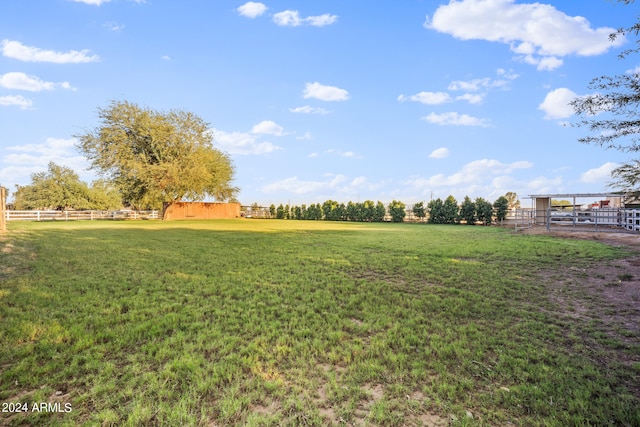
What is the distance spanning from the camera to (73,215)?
94.5ft

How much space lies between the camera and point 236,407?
→ 2.04 m

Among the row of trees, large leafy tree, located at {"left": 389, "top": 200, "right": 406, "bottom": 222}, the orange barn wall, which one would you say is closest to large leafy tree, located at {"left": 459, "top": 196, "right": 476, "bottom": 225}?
the row of trees

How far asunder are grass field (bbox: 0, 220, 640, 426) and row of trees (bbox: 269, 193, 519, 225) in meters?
20.7

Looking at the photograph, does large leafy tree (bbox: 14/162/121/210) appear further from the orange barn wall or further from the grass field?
the grass field

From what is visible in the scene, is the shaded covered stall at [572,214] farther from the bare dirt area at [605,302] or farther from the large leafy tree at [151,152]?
Answer: the large leafy tree at [151,152]

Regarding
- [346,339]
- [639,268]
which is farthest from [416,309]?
[639,268]

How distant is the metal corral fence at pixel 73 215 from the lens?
25000 mm

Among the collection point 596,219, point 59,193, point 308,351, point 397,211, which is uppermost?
point 59,193

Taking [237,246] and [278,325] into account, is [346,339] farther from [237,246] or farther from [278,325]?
[237,246]

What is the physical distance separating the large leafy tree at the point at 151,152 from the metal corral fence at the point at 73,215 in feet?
9.05

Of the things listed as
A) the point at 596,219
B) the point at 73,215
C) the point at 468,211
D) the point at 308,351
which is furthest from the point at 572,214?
the point at 73,215

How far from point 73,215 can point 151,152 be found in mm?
9873

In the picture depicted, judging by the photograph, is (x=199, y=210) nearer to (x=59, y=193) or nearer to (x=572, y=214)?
(x=59, y=193)

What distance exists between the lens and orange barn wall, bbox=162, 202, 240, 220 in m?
31.2
